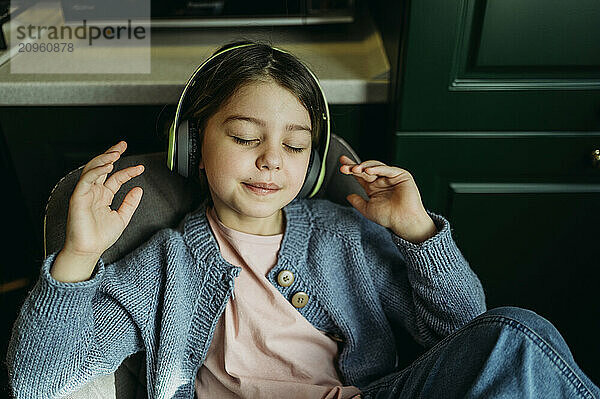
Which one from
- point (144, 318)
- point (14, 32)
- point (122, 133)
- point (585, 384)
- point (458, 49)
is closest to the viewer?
point (585, 384)

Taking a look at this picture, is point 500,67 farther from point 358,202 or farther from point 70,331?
point 70,331

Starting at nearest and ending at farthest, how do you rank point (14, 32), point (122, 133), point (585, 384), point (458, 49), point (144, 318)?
point (585, 384), point (144, 318), point (458, 49), point (122, 133), point (14, 32)

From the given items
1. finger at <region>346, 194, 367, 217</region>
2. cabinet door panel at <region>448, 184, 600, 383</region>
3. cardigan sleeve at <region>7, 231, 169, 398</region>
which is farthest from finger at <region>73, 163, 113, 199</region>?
cabinet door panel at <region>448, 184, 600, 383</region>

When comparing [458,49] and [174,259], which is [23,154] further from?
[458,49]

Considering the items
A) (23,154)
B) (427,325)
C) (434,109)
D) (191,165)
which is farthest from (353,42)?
(23,154)

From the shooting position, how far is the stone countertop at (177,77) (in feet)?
4.33

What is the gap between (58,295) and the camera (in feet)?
2.94

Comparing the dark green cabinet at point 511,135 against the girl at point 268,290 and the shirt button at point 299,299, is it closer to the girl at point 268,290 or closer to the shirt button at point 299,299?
the girl at point 268,290

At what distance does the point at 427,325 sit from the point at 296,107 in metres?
0.49

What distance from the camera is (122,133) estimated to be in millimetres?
1407

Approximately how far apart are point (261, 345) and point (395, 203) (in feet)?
1.23

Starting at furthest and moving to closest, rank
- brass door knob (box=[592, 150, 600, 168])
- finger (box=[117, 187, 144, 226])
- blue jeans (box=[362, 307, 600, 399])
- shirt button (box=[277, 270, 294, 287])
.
→ brass door knob (box=[592, 150, 600, 168])
shirt button (box=[277, 270, 294, 287])
finger (box=[117, 187, 144, 226])
blue jeans (box=[362, 307, 600, 399])

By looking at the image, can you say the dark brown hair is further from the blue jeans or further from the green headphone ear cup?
the blue jeans

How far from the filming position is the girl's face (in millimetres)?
1022
